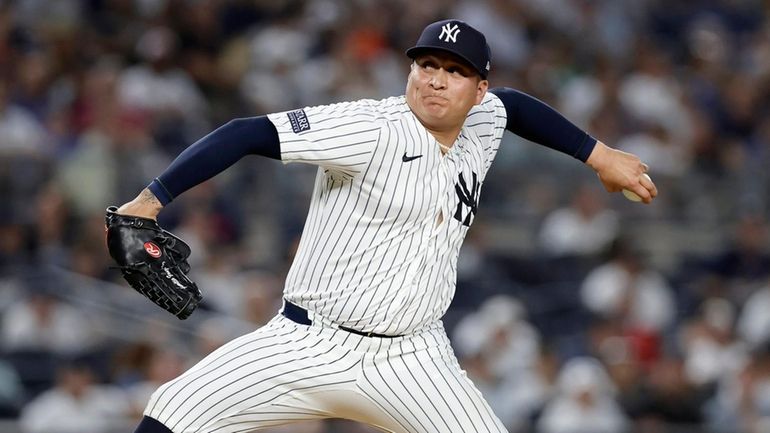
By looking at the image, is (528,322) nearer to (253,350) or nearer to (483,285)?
(483,285)

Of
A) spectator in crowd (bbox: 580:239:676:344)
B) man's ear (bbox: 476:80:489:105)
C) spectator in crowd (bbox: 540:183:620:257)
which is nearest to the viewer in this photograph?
man's ear (bbox: 476:80:489:105)

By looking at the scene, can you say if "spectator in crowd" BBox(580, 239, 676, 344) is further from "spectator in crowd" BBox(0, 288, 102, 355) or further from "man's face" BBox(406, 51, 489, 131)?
"man's face" BBox(406, 51, 489, 131)

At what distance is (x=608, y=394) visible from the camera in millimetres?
7730

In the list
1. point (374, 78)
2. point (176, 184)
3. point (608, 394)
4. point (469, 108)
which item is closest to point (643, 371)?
point (608, 394)

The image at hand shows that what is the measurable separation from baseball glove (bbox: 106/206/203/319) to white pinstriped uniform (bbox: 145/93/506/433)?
249 mm

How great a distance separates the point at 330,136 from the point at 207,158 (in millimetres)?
345

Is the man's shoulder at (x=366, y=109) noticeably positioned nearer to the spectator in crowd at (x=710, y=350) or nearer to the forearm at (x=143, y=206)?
the forearm at (x=143, y=206)

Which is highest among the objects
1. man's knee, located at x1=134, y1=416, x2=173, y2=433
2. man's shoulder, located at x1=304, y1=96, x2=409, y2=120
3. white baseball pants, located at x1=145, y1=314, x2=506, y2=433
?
man's shoulder, located at x1=304, y1=96, x2=409, y2=120

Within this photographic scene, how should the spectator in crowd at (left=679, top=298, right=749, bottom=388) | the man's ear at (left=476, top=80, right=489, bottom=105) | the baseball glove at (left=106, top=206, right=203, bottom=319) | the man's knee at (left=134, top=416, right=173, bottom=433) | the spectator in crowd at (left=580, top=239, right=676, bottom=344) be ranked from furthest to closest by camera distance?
the spectator in crowd at (left=580, top=239, right=676, bottom=344), the spectator in crowd at (left=679, top=298, right=749, bottom=388), the man's ear at (left=476, top=80, right=489, bottom=105), the man's knee at (left=134, top=416, right=173, bottom=433), the baseball glove at (left=106, top=206, right=203, bottom=319)

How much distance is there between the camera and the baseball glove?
138 inches

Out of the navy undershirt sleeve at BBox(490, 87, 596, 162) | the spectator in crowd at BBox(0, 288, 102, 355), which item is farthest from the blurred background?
the navy undershirt sleeve at BBox(490, 87, 596, 162)

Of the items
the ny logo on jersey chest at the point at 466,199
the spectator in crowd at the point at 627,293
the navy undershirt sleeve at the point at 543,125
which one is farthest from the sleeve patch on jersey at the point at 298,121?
the spectator in crowd at the point at 627,293

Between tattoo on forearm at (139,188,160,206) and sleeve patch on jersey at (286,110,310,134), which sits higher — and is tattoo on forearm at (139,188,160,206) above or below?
below

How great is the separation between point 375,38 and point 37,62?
256 centimetres
